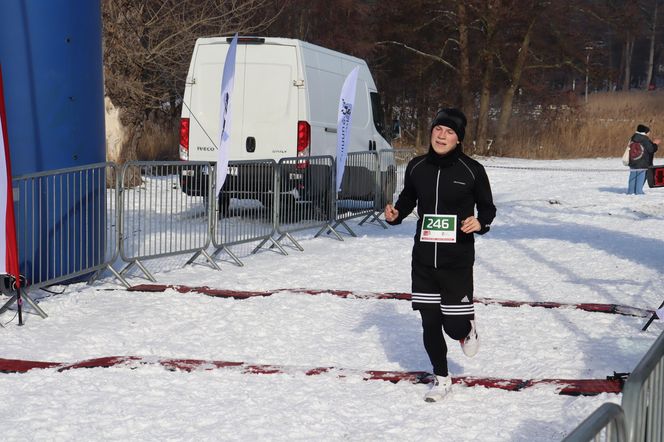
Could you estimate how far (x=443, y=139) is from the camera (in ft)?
18.9

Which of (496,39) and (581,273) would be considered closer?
(581,273)

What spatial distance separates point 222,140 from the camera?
35.3 feet

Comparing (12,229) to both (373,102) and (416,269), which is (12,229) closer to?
(416,269)

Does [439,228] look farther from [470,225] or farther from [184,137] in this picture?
[184,137]

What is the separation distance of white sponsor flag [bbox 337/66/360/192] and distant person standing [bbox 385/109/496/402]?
760 cm

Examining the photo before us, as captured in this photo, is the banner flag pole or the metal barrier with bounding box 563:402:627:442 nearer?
the metal barrier with bounding box 563:402:627:442

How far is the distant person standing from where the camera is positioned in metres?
5.73

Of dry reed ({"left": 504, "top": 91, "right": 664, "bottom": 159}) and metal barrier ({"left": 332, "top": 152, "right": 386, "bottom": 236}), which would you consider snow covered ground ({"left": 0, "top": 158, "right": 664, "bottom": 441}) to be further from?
dry reed ({"left": 504, "top": 91, "right": 664, "bottom": 159})

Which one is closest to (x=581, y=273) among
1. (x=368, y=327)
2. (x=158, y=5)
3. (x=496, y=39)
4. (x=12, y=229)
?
(x=368, y=327)

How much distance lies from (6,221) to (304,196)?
19.4 feet

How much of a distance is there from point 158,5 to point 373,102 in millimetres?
8958

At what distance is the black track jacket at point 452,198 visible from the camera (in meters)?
5.76

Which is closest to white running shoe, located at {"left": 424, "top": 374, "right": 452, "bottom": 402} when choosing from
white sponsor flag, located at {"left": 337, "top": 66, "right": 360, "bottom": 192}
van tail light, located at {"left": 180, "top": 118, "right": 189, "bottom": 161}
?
white sponsor flag, located at {"left": 337, "top": 66, "right": 360, "bottom": 192}

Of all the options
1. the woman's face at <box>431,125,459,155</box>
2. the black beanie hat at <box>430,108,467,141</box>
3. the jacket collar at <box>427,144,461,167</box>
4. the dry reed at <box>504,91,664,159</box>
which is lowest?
the dry reed at <box>504,91,664,159</box>
